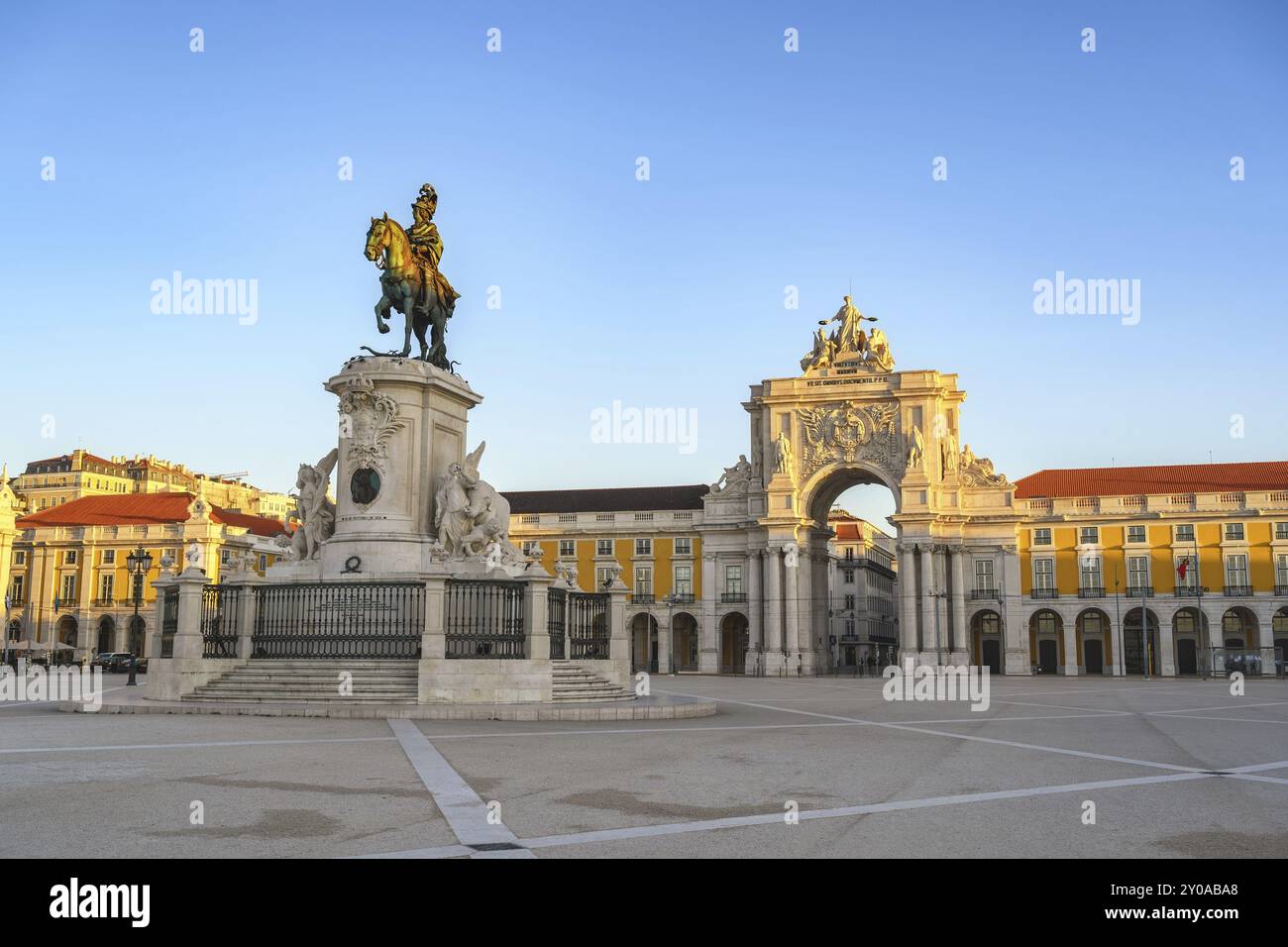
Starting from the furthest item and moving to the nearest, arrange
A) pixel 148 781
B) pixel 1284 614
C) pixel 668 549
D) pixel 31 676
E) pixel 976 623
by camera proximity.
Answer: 1. pixel 668 549
2. pixel 976 623
3. pixel 1284 614
4. pixel 31 676
5. pixel 148 781

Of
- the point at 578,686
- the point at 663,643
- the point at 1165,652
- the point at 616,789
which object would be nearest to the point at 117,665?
the point at 663,643

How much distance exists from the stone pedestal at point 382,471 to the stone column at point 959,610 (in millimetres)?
48635

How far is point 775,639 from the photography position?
216 ft

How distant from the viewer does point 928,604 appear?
6456cm

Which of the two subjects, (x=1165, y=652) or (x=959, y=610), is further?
(x=959, y=610)

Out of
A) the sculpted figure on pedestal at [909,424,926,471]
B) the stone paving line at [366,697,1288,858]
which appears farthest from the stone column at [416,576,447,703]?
the sculpted figure on pedestal at [909,424,926,471]

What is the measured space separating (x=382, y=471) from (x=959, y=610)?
4997 centimetres

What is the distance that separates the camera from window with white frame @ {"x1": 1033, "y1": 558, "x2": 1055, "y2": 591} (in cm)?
6706

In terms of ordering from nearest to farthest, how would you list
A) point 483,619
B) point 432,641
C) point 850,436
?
point 432,641
point 483,619
point 850,436

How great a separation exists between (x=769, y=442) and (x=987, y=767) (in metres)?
57.8

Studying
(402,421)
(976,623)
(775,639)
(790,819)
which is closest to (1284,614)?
(976,623)

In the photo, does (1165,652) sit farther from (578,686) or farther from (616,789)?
(616,789)

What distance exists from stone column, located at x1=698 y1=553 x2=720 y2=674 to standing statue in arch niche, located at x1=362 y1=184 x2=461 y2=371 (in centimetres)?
4937
